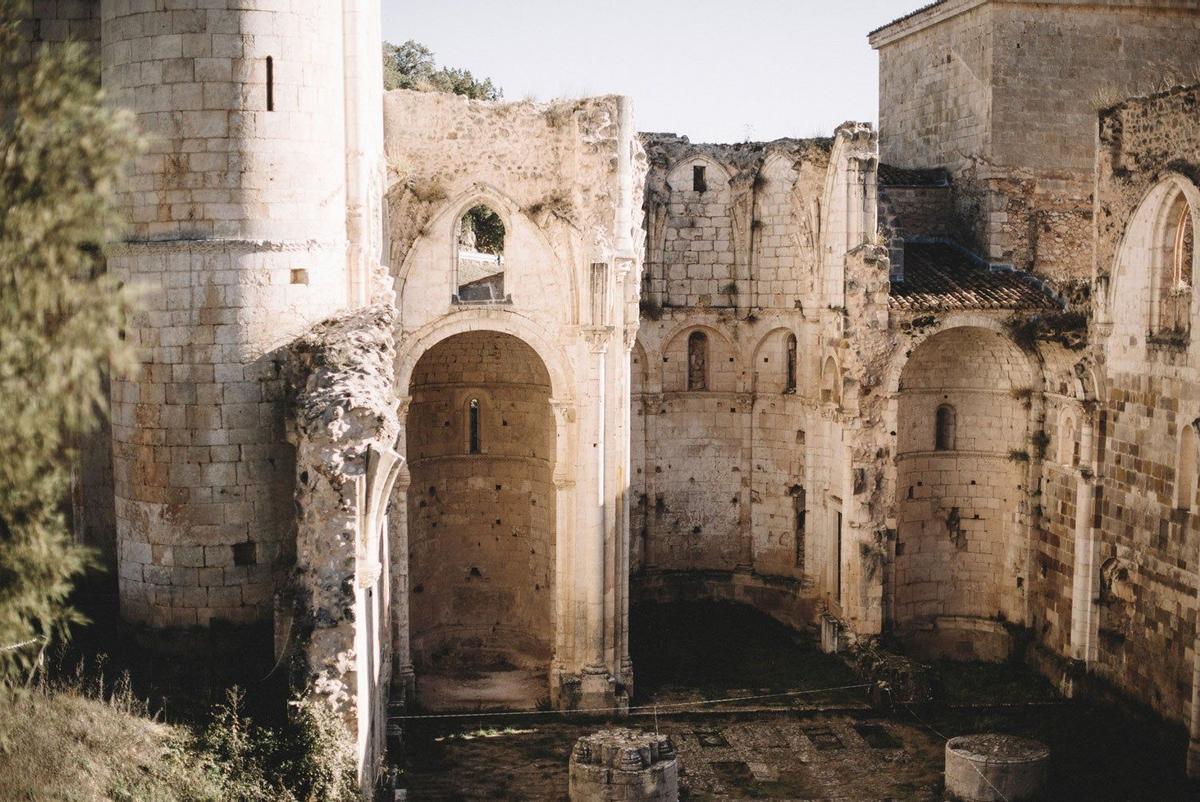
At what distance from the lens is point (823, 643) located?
2272 cm

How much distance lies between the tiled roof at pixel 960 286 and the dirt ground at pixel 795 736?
622 cm

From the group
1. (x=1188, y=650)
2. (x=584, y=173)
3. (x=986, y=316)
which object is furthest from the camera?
(x=986, y=316)

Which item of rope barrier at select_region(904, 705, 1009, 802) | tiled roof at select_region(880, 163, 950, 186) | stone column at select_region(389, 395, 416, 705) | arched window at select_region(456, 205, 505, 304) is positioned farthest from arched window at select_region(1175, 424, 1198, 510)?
arched window at select_region(456, 205, 505, 304)

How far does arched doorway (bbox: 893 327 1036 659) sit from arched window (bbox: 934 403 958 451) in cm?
2

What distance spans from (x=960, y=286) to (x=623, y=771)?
36.1ft

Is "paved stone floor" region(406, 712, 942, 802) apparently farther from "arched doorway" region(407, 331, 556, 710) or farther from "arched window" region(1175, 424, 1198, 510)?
"arched window" region(1175, 424, 1198, 510)

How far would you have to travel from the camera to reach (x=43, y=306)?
8.88 metres

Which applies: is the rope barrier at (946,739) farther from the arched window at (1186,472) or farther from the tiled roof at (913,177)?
the tiled roof at (913,177)

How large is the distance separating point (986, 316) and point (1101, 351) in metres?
2.28

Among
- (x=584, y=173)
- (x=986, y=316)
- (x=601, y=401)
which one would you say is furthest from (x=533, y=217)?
(x=986, y=316)

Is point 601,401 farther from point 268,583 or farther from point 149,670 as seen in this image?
point 149,670

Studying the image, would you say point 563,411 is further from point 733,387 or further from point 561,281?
point 733,387

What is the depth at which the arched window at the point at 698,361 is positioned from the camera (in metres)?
25.1

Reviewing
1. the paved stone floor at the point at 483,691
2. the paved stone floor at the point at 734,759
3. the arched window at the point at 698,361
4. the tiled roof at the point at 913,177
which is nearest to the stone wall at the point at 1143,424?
the paved stone floor at the point at 734,759
